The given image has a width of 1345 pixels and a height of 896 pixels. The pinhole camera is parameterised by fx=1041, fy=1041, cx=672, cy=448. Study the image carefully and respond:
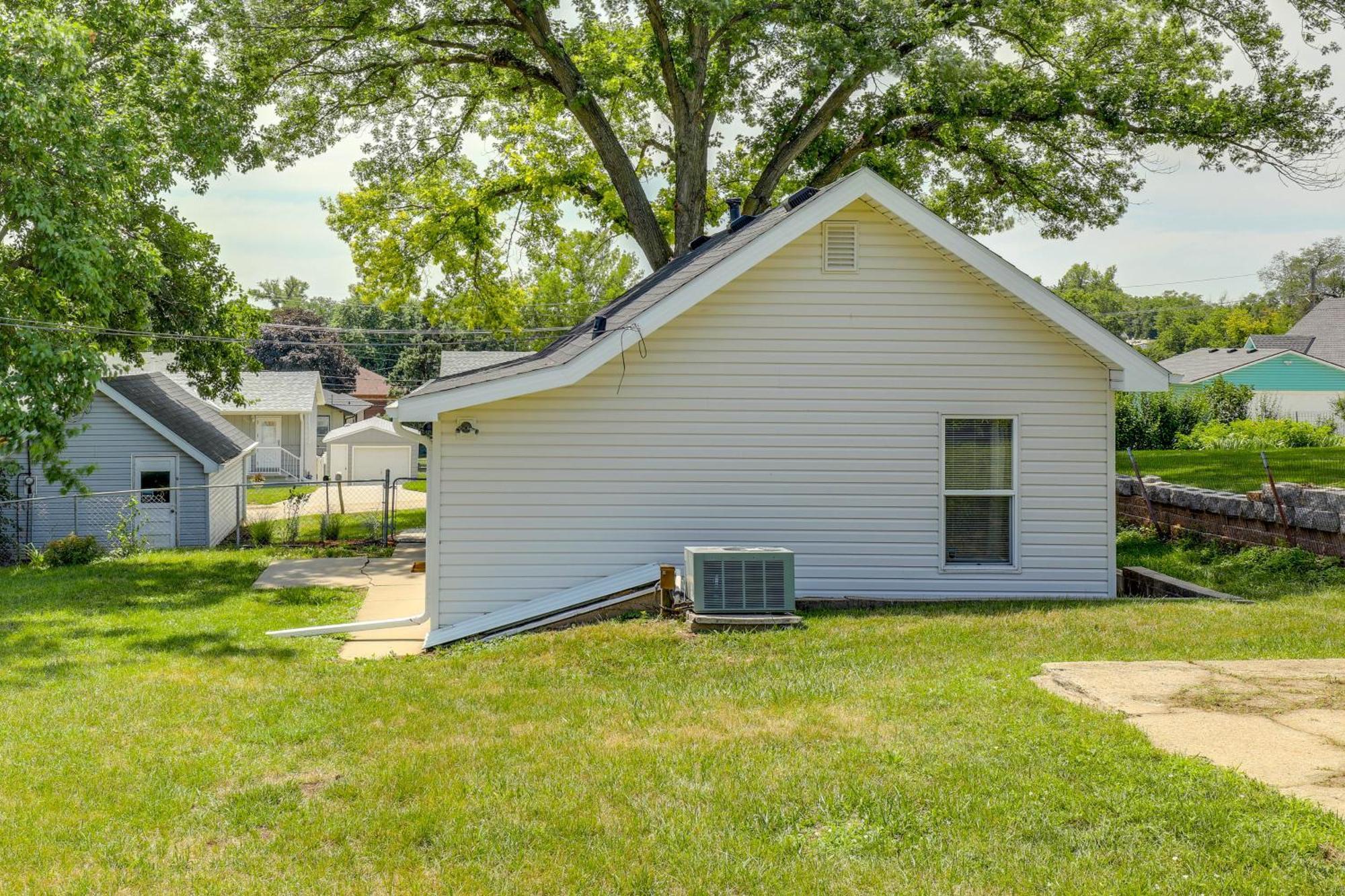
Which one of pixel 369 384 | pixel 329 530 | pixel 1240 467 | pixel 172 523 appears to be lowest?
pixel 329 530

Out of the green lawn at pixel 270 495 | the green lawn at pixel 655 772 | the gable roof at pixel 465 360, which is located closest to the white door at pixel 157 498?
the green lawn at pixel 270 495

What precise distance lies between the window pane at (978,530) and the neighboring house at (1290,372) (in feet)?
107

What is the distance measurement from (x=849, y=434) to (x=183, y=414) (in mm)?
19097

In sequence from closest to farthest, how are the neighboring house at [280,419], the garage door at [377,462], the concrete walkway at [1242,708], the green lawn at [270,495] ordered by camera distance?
the concrete walkway at [1242,708] → the green lawn at [270,495] → the neighboring house at [280,419] → the garage door at [377,462]

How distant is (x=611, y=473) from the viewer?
10.3 metres

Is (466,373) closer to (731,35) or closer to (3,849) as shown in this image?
(3,849)

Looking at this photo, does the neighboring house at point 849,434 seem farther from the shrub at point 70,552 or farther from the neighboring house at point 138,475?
the neighboring house at point 138,475

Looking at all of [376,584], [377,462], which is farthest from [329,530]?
[377,462]

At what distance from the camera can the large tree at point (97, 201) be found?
45.0 ft

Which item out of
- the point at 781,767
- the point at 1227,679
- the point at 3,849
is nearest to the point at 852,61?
the point at 1227,679

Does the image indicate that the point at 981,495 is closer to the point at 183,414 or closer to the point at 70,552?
the point at 70,552

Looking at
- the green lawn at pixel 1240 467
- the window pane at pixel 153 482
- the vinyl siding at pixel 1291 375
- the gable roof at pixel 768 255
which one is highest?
the vinyl siding at pixel 1291 375

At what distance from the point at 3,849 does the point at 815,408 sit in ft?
25.2

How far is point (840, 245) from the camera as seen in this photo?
10359 mm
